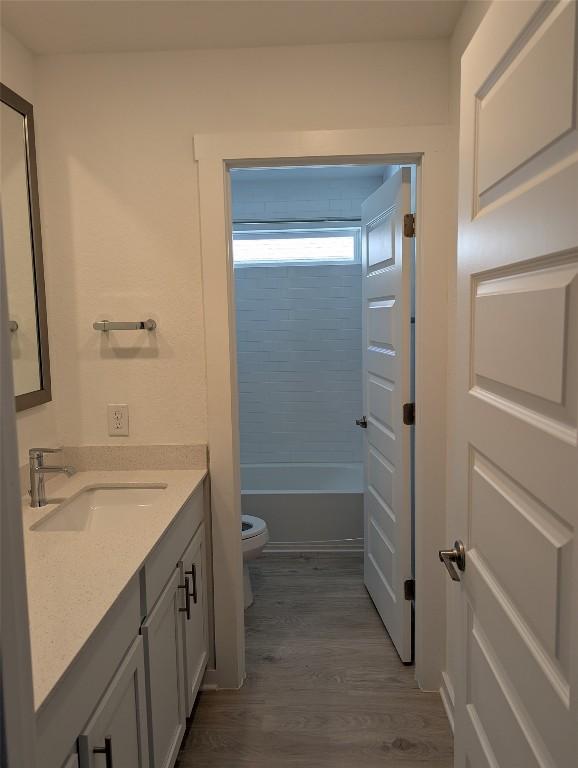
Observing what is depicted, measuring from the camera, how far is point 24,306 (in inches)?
82.4

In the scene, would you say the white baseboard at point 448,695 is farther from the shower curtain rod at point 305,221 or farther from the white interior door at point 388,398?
the shower curtain rod at point 305,221

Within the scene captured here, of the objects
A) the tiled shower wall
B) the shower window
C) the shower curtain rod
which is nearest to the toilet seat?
the tiled shower wall

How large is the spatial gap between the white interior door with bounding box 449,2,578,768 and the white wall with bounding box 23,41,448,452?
3.41 ft

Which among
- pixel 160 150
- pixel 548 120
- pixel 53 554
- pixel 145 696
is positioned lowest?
pixel 145 696

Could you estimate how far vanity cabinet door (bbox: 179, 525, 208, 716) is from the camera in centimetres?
199

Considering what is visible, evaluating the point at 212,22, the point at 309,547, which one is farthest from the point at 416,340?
the point at 309,547

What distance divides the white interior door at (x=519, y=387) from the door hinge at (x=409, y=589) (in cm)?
114

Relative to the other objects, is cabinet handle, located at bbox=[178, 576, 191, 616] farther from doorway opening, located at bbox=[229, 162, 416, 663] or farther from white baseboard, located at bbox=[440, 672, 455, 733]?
doorway opening, located at bbox=[229, 162, 416, 663]

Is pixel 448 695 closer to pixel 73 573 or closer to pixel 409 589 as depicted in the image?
pixel 409 589

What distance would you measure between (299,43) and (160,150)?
2.10 feet

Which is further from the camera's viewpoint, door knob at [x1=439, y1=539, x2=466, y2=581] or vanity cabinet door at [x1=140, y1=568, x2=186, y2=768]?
vanity cabinet door at [x1=140, y1=568, x2=186, y2=768]

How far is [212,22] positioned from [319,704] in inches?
98.9

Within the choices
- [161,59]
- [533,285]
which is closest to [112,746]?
[533,285]

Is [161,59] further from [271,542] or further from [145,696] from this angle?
[271,542]
